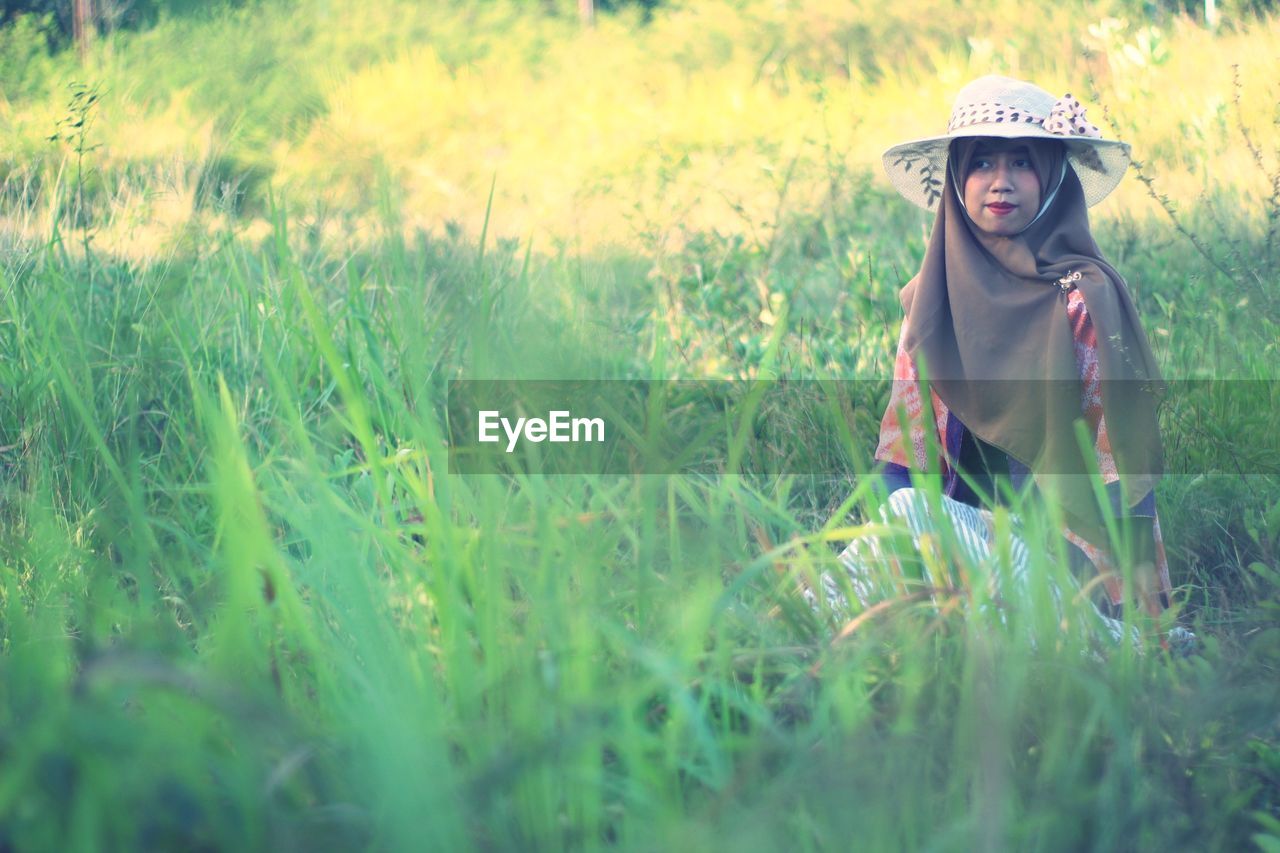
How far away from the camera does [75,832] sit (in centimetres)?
89

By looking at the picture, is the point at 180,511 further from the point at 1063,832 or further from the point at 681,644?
the point at 1063,832

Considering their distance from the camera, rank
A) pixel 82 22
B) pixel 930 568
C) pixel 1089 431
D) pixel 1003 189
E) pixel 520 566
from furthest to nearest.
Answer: pixel 82 22 → pixel 1003 189 → pixel 1089 431 → pixel 930 568 → pixel 520 566

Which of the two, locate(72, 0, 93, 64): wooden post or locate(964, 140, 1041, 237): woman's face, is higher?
locate(72, 0, 93, 64): wooden post

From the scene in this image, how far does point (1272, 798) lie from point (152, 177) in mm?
2981

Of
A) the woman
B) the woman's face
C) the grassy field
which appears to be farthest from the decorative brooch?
the grassy field

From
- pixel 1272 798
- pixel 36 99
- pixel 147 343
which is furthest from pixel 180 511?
pixel 36 99

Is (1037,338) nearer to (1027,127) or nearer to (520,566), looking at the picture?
(1027,127)

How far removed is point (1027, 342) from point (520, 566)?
3.85 ft

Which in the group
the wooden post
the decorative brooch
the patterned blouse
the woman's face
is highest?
the wooden post

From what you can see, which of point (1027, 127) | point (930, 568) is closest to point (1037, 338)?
point (1027, 127)

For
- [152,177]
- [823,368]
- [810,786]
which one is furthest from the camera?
[152,177]

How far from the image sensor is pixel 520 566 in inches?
52.1

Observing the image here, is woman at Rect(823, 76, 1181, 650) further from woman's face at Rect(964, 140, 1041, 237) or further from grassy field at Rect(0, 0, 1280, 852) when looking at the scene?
grassy field at Rect(0, 0, 1280, 852)

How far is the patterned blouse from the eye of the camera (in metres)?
2.03
